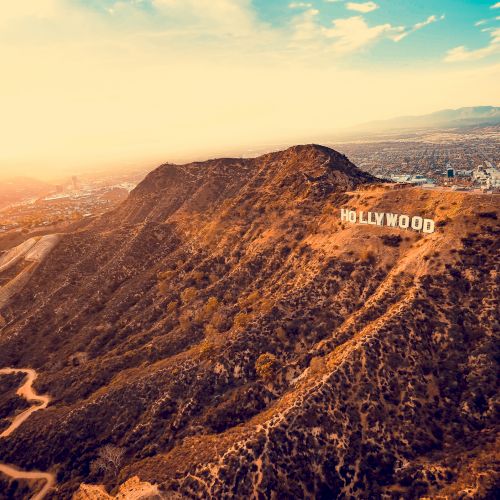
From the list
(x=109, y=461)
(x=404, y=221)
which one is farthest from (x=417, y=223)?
(x=109, y=461)

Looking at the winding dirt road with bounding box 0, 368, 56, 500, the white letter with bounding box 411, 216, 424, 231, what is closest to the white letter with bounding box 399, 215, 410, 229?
the white letter with bounding box 411, 216, 424, 231

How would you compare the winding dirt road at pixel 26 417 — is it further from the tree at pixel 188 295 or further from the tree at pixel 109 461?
the tree at pixel 188 295

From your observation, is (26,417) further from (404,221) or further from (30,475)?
(404,221)

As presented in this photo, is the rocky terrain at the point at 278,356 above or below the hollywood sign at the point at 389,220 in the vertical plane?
below

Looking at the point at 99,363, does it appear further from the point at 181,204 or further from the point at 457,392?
the point at 181,204

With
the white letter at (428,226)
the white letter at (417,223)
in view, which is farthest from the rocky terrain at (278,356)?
the white letter at (417,223)

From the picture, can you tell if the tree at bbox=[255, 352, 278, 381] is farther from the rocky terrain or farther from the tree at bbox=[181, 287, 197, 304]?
the tree at bbox=[181, 287, 197, 304]
